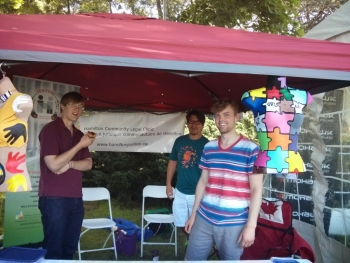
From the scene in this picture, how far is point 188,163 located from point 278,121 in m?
1.64

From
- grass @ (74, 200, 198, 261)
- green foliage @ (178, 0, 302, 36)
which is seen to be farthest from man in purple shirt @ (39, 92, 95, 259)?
green foliage @ (178, 0, 302, 36)

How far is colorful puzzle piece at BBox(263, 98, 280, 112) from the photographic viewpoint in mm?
2074

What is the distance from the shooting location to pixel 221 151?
233cm

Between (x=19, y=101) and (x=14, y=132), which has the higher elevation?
(x=19, y=101)

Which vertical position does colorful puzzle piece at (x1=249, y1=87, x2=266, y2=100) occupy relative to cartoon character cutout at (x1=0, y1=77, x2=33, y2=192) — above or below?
above

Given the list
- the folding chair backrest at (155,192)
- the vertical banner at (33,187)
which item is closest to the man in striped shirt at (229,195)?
the vertical banner at (33,187)

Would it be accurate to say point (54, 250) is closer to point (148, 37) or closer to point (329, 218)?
point (148, 37)

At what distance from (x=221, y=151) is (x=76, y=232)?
4.35 feet

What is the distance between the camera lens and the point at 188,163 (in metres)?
3.60

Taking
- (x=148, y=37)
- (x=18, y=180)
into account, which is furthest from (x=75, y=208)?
(x=148, y=37)

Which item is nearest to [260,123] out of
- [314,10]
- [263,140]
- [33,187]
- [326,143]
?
[263,140]

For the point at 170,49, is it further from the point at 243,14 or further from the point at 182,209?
the point at 243,14

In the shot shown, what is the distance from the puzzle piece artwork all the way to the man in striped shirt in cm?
16

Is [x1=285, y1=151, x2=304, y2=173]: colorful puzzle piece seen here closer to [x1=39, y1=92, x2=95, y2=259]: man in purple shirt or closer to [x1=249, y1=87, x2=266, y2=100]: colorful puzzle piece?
[x1=249, y1=87, x2=266, y2=100]: colorful puzzle piece
